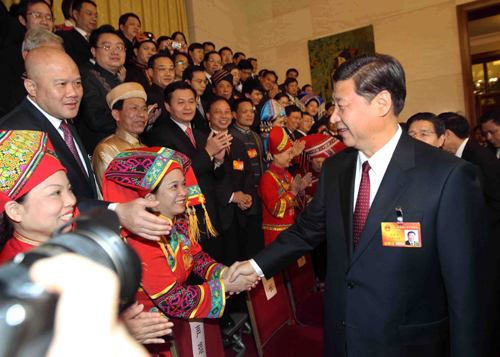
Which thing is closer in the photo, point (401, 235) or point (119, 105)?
point (401, 235)

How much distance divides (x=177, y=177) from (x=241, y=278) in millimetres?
607

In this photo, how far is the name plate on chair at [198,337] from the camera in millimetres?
1472

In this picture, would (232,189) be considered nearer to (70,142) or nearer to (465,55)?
(70,142)

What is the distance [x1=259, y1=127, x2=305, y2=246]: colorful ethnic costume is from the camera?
121 inches

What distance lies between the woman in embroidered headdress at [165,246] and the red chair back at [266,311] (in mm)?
223

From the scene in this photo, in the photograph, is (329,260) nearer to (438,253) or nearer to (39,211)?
(438,253)

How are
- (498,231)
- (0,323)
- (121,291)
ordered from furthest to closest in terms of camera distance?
(498,231) < (121,291) < (0,323)

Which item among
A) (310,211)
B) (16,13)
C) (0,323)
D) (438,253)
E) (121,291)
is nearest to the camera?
(0,323)

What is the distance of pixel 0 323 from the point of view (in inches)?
12.3

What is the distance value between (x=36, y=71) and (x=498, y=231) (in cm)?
316

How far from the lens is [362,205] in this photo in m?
1.29

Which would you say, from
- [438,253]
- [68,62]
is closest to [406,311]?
[438,253]

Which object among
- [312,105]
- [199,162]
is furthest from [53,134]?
[312,105]

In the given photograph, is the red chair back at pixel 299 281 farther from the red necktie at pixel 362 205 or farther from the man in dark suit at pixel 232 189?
the red necktie at pixel 362 205
